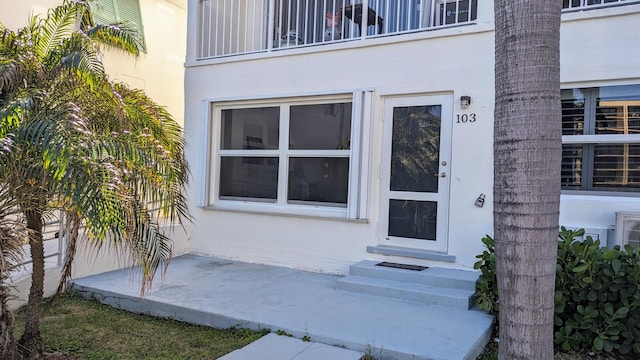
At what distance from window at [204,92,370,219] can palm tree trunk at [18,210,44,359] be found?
133 inches

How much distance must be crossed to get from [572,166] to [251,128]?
4.47 metres

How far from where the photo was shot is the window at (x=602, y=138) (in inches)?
183

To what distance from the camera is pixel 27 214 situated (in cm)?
343

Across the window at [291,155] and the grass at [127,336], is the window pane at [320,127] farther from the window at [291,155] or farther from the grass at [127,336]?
the grass at [127,336]

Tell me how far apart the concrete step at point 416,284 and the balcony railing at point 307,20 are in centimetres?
306

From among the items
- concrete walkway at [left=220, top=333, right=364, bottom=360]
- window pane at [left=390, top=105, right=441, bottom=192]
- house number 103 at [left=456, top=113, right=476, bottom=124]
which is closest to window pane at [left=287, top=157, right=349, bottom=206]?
window pane at [left=390, top=105, right=441, bottom=192]

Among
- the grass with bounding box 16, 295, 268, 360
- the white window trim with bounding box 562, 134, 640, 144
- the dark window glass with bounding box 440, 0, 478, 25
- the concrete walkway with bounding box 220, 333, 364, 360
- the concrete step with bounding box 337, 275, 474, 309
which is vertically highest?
the dark window glass with bounding box 440, 0, 478, 25

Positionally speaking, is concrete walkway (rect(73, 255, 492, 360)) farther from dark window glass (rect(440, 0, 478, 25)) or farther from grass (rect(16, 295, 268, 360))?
dark window glass (rect(440, 0, 478, 25))

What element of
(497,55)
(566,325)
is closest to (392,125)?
(566,325)

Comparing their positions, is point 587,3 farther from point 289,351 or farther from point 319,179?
point 289,351

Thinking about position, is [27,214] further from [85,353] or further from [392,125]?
[392,125]

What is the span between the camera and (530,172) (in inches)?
78.8

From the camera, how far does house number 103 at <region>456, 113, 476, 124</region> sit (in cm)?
524

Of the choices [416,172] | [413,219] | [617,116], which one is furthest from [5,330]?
[617,116]
